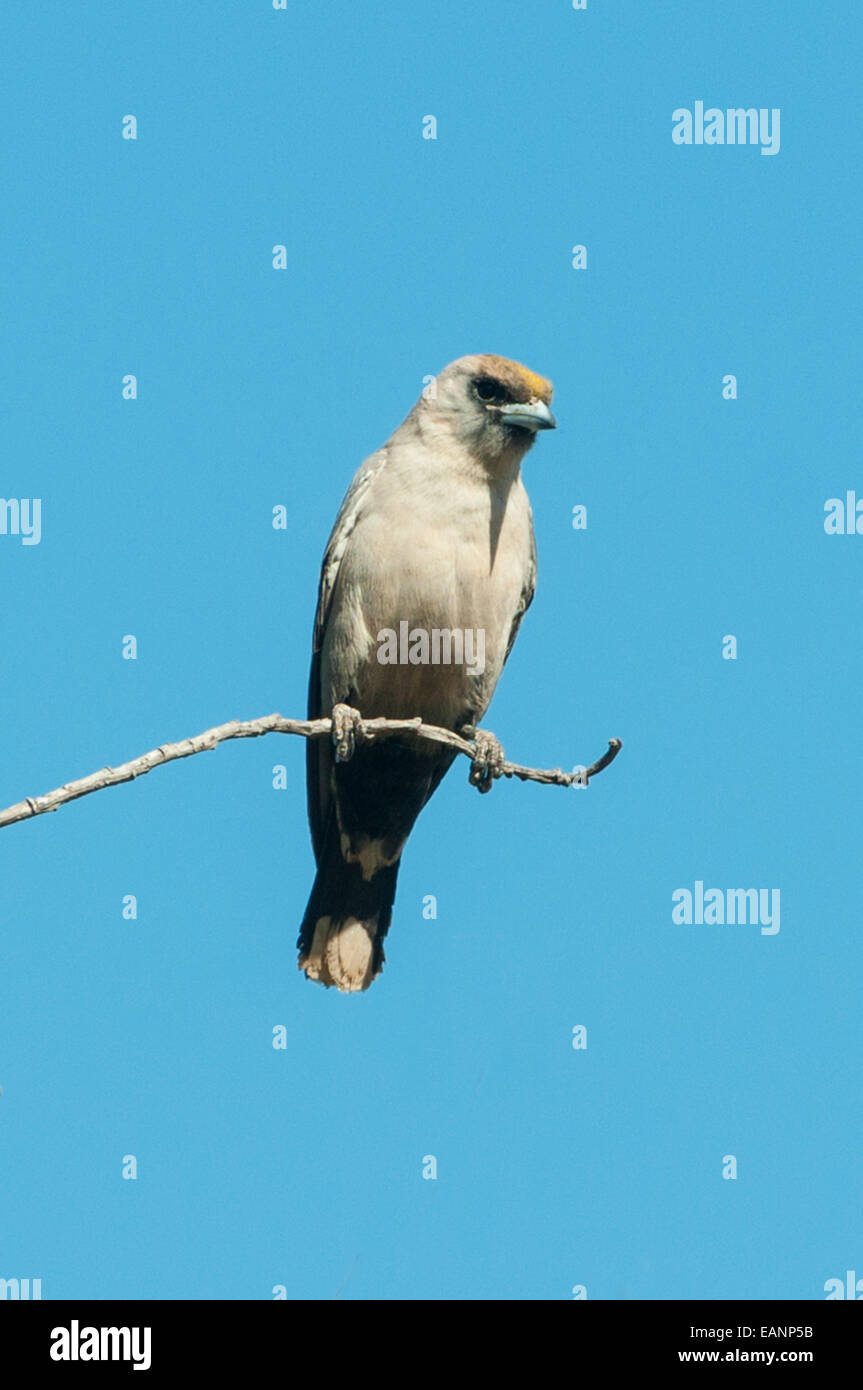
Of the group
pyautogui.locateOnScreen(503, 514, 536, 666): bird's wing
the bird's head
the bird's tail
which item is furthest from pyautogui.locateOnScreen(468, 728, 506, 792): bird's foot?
the bird's head

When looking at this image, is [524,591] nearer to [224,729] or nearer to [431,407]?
[431,407]

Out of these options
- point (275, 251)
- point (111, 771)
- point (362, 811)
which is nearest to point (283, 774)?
point (362, 811)

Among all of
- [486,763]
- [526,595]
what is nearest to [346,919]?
[486,763]

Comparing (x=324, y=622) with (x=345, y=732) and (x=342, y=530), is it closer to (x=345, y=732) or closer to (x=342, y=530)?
(x=342, y=530)

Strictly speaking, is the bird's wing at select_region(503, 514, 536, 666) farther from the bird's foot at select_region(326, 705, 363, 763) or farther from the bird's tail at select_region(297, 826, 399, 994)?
the bird's tail at select_region(297, 826, 399, 994)

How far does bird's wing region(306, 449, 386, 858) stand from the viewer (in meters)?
9.75

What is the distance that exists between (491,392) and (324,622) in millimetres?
1502

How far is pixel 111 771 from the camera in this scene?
5824 mm

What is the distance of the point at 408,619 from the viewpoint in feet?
30.7

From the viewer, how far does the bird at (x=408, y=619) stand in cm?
935

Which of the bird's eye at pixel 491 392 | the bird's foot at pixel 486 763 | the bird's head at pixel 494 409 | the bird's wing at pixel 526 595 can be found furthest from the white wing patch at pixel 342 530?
the bird's foot at pixel 486 763

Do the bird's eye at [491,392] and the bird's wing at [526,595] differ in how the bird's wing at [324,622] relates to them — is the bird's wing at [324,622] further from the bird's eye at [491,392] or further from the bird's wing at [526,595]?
the bird's wing at [526,595]

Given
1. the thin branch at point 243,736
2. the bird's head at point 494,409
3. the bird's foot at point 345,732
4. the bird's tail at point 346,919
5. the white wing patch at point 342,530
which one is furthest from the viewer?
the bird's tail at point 346,919

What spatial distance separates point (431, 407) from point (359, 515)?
0.69 metres
